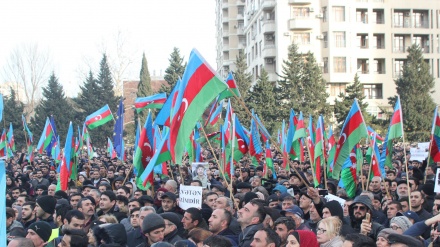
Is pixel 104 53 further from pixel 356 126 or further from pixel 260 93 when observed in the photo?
pixel 356 126

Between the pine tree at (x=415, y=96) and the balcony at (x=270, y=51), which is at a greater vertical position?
the balcony at (x=270, y=51)

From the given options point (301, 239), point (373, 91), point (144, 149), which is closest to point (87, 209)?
point (144, 149)

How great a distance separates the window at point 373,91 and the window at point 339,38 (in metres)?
4.78

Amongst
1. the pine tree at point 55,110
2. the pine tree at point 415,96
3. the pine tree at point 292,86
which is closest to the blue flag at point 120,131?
the pine tree at point 292,86

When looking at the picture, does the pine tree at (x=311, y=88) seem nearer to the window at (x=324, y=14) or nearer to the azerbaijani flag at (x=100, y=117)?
the window at (x=324, y=14)

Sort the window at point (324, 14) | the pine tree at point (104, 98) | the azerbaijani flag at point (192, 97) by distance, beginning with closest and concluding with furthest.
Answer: the azerbaijani flag at point (192, 97) < the pine tree at point (104, 98) < the window at point (324, 14)

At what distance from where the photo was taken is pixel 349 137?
1120 cm

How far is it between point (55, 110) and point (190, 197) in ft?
149

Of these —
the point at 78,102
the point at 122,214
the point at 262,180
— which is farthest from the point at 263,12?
the point at 122,214

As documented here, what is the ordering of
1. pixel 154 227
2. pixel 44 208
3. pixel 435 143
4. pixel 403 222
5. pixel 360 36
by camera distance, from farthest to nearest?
pixel 360 36 → pixel 435 143 → pixel 44 208 → pixel 403 222 → pixel 154 227

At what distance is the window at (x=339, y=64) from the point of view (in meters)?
54.9

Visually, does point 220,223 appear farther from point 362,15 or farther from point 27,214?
point 362,15

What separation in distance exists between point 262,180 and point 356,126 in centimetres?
307

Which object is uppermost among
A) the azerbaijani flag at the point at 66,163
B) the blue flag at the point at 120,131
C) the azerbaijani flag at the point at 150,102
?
the azerbaijani flag at the point at 150,102
